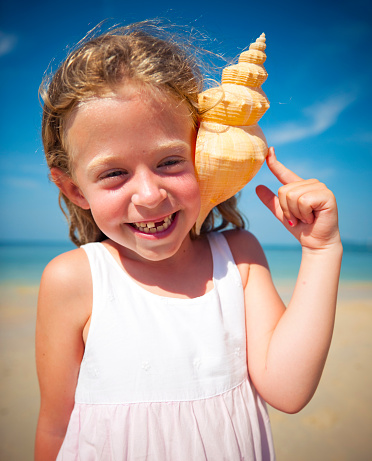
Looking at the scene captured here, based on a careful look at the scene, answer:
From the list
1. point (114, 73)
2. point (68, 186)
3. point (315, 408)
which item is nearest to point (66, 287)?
point (68, 186)

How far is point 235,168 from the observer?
5.41 feet

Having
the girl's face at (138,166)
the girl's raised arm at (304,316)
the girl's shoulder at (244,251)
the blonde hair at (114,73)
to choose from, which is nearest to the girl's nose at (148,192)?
the girl's face at (138,166)

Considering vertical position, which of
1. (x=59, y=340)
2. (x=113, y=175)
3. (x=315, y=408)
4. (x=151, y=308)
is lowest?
(x=315, y=408)

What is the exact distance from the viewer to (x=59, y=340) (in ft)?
5.68

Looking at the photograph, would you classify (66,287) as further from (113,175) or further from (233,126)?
(233,126)

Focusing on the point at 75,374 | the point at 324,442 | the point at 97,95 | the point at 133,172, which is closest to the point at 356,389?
the point at 324,442

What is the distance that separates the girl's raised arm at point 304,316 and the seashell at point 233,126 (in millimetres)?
265

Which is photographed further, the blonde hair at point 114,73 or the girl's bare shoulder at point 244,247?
the girl's bare shoulder at point 244,247

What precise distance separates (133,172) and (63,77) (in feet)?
2.10

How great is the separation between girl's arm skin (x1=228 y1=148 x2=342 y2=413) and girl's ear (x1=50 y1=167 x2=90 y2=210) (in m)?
1.05

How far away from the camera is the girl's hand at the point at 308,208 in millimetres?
1652

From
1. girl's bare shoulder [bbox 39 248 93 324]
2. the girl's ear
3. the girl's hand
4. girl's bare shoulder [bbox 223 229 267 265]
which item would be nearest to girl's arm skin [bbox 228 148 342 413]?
the girl's hand

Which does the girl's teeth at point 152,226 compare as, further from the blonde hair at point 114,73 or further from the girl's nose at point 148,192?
the blonde hair at point 114,73

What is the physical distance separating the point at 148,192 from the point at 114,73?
563mm
